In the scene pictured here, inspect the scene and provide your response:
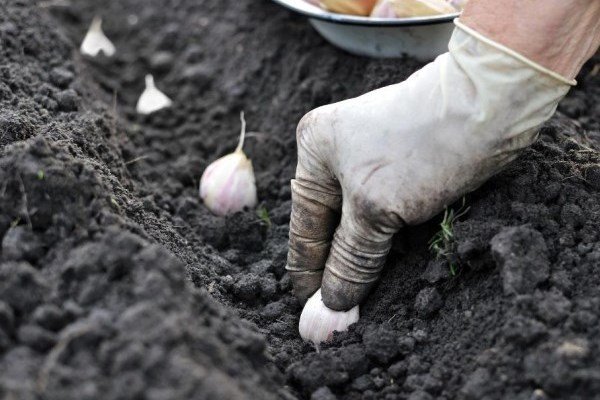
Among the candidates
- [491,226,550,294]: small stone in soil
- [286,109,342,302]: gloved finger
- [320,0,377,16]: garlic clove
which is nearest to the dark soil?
[491,226,550,294]: small stone in soil

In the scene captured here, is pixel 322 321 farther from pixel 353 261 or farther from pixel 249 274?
pixel 249 274

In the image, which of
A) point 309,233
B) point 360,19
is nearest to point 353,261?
point 309,233

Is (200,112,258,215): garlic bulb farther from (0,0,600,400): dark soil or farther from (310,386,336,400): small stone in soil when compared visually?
(310,386,336,400): small stone in soil

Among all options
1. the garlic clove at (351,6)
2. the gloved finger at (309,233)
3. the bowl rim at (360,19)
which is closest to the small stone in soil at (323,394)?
the gloved finger at (309,233)

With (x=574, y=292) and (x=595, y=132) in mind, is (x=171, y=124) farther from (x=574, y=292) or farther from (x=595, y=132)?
(x=574, y=292)

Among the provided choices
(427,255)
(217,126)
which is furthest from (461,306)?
(217,126)
